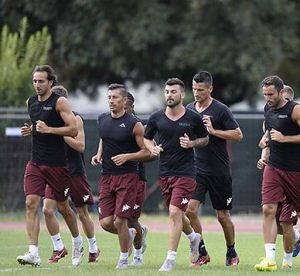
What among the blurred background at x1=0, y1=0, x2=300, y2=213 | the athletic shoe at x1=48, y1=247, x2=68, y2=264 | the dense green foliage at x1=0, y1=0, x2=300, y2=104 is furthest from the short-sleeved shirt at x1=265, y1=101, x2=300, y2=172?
the dense green foliage at x1=0, y1=0, x2=300, y2=104

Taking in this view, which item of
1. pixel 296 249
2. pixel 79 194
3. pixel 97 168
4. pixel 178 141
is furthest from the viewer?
pixel 97 168

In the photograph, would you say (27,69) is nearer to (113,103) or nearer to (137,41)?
(137,41)

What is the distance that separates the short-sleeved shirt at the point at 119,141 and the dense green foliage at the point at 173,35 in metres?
18.2

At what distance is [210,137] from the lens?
1471 centimetres

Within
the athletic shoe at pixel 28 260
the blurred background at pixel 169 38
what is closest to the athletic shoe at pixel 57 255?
the athletic shoe at pixel 28 260

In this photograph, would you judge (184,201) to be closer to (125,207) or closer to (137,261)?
(125,207)

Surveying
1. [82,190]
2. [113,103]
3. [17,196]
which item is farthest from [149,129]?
[17,196]

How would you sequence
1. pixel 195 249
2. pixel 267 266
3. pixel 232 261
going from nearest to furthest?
pixel 267 266
pixel 195 249
pixel 232 261

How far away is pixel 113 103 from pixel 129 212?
1.41 meters

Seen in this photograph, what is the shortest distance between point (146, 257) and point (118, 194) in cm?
235

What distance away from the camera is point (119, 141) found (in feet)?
46.4

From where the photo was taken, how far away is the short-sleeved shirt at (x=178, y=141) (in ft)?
45.4

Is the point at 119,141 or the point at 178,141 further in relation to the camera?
the point at 119,141

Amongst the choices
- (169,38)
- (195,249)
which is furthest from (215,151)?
(169,38)
